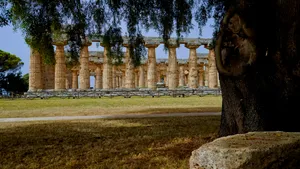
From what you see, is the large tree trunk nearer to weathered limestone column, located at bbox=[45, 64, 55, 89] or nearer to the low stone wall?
the low stone wall

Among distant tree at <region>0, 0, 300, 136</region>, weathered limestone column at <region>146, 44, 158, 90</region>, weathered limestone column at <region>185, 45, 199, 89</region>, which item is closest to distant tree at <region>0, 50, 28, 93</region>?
weathered limestone column at <region>146, 44, 158, 90</region>

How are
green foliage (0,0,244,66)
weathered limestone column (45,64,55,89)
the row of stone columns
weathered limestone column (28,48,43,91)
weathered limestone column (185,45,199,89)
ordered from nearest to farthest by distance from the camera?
1. green foliage (0,0,244,66)
2. weathered limestone column (28,48,43,91)
3. the row of stone columns
4. weathered limestone column (45,64,55,89)
5. weathered limestone column (185,45,199,89)

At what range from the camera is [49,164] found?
425cm

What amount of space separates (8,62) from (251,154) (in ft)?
147

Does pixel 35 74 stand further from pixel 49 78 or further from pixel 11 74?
pixel 11 74

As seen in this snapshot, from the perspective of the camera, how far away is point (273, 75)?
4.35 m

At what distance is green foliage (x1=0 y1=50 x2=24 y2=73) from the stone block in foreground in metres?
43.7

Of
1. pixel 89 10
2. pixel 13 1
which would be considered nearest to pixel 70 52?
pixel 89 10

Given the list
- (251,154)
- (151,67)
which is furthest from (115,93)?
(251,154)

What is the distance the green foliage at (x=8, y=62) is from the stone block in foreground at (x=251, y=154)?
43.7m

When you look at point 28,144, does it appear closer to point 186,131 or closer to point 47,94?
point 186,131

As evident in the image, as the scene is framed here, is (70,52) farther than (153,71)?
No

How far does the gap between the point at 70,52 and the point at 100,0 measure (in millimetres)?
1552

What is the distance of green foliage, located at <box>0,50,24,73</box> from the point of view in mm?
40938
